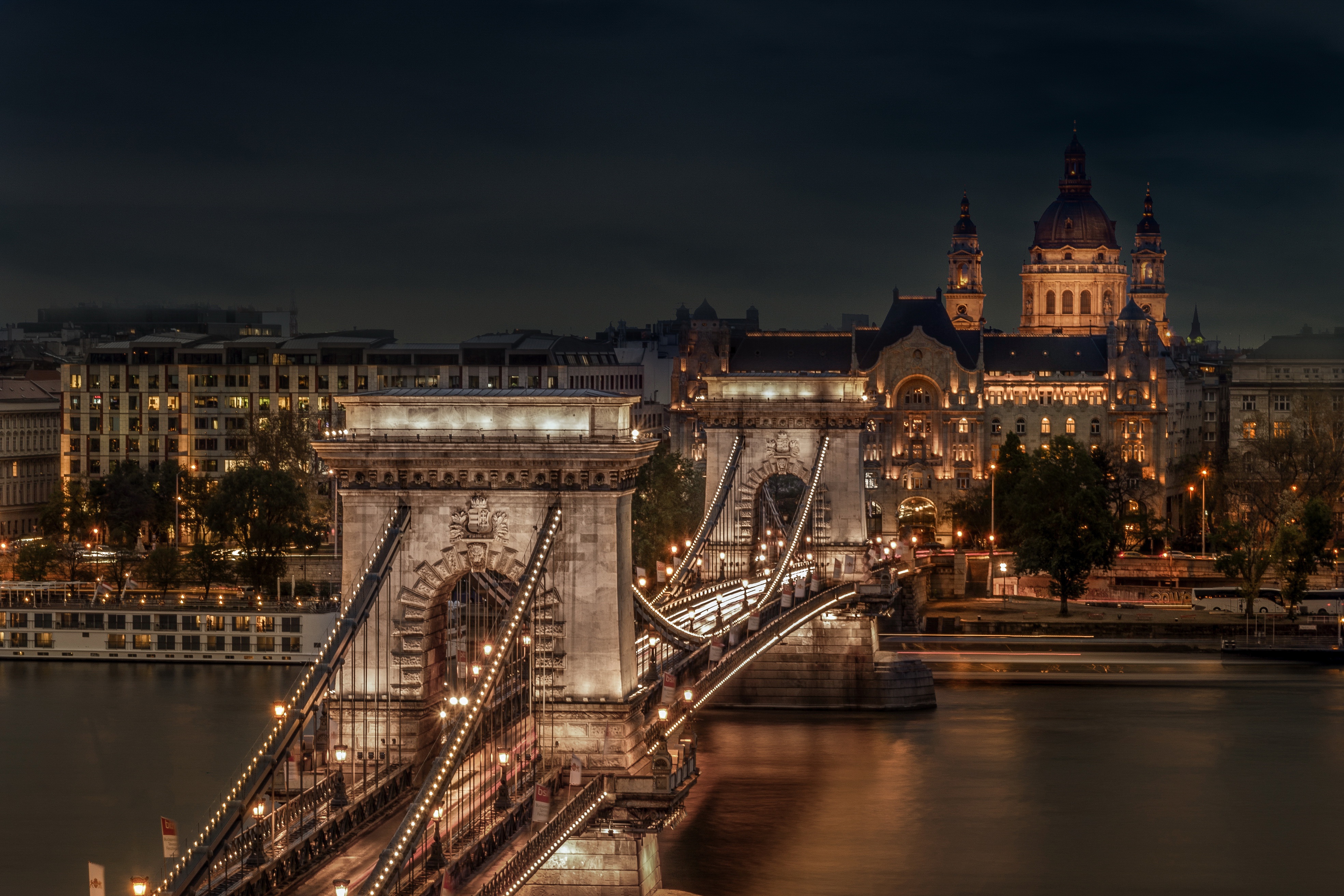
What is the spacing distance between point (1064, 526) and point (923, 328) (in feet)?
111

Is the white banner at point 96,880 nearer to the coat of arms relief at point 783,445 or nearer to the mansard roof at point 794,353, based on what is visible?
the coat of arms relief at point 783,445

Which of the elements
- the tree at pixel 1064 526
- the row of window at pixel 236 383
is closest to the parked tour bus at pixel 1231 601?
the tree at pixel 1064 526

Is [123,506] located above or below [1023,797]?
above

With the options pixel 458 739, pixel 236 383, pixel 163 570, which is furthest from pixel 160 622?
pixel 458 739

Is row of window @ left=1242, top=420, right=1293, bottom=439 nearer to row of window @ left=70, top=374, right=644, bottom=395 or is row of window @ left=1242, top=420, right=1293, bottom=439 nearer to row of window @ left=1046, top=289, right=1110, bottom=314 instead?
row of window @ left=1046, top=289, right=1110, bottom=314

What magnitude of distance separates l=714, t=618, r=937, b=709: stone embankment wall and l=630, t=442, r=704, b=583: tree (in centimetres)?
1171

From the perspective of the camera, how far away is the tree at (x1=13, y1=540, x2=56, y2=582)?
78.3 m

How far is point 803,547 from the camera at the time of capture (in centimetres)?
6203

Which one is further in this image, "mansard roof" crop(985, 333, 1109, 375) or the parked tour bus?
"mansard roof" crop(985, 333, 1109, 375)

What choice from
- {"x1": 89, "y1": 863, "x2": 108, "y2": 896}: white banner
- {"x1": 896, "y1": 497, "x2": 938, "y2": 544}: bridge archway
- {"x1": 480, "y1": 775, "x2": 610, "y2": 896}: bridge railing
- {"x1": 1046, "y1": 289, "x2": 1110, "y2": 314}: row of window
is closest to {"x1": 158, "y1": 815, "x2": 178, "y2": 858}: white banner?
{"x1": 89, "y1": 863, "x2": 108, "y2": 896}: white banner

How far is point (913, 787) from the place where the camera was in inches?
1961

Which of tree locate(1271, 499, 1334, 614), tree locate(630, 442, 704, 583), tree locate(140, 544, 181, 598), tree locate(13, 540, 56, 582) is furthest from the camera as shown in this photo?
tree locate(1271, 499, 1334, 614)

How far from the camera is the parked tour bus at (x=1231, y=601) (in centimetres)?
8125

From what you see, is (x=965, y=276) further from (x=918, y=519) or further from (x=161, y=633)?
(x=161, y=633)
